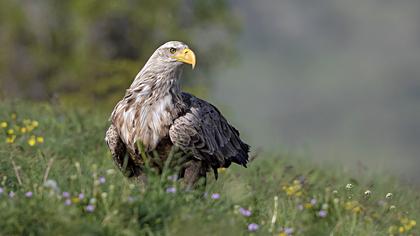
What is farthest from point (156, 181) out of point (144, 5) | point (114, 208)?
point (144, 5)

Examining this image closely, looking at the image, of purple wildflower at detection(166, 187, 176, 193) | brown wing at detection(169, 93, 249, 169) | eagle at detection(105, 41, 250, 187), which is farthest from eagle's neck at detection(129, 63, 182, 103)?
purple wildflower at detection(166, 187, 176, 193)

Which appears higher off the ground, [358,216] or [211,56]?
[358,216]

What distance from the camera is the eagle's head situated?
27.9ft

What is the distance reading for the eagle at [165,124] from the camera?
8.16 metres

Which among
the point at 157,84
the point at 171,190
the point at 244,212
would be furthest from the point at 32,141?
the point at 244,212

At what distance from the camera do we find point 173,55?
854 centimetres

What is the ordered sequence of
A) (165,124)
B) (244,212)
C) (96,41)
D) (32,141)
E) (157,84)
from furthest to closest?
(96,41) < (32,141) < (157,84) < (165,124) < (244,212)

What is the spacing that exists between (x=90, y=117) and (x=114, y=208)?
7.15 m

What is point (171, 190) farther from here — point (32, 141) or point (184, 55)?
point (32, 141)

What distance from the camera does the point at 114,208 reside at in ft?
19.7

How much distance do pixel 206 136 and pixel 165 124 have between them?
51 cm

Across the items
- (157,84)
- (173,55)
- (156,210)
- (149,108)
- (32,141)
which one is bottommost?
(32,141)

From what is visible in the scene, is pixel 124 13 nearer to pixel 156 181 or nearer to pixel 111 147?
pixel 111 147

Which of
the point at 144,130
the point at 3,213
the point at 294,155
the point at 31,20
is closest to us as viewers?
the point at 3,213
